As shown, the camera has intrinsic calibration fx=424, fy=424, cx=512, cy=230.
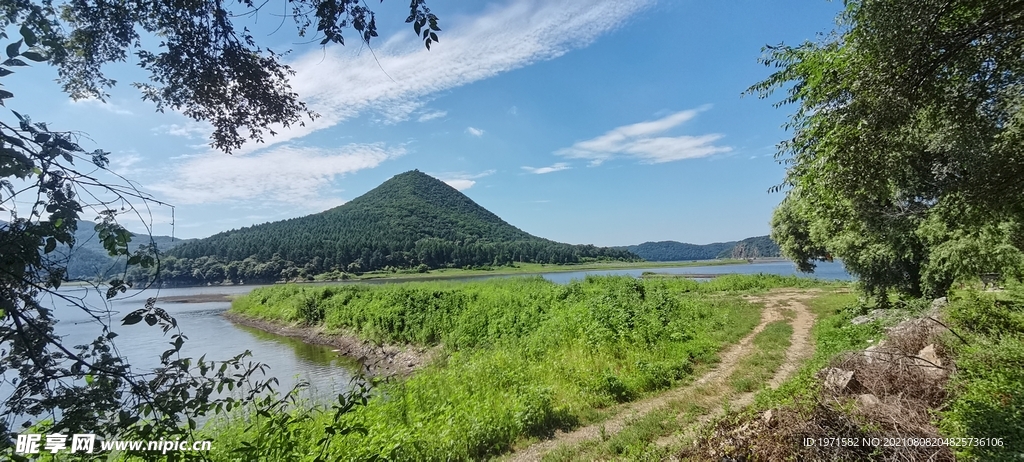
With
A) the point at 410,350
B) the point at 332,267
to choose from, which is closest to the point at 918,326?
the point at 410,350

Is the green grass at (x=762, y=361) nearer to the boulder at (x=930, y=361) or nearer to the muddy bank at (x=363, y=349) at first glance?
the boulder at (x=930, y=361)

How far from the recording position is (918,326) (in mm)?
7156

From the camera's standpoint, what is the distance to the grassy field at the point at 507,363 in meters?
7.23

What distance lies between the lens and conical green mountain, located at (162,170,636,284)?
9362 centimetres

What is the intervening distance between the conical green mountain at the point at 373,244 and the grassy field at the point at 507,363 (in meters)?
49.7

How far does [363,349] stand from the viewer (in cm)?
2456

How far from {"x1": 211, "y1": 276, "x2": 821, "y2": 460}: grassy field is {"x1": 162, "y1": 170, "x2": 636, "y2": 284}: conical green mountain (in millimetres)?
49698

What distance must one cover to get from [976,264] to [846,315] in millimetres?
4941

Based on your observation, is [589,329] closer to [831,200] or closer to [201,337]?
[831,200]

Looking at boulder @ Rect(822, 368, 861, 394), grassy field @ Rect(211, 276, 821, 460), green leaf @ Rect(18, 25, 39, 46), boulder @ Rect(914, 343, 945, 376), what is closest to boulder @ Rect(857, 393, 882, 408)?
boulder @ Rect(822, 368, 861, 394)

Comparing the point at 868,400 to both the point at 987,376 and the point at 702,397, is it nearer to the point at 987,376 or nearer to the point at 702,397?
the point at 987,376

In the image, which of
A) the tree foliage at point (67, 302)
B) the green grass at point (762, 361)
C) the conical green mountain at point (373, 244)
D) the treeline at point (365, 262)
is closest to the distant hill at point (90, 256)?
the tree foliage at point (67, 302)

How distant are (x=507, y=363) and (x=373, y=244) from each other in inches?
4369

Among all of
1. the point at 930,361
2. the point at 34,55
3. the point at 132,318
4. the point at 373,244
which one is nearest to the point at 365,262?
the point at 373,244
